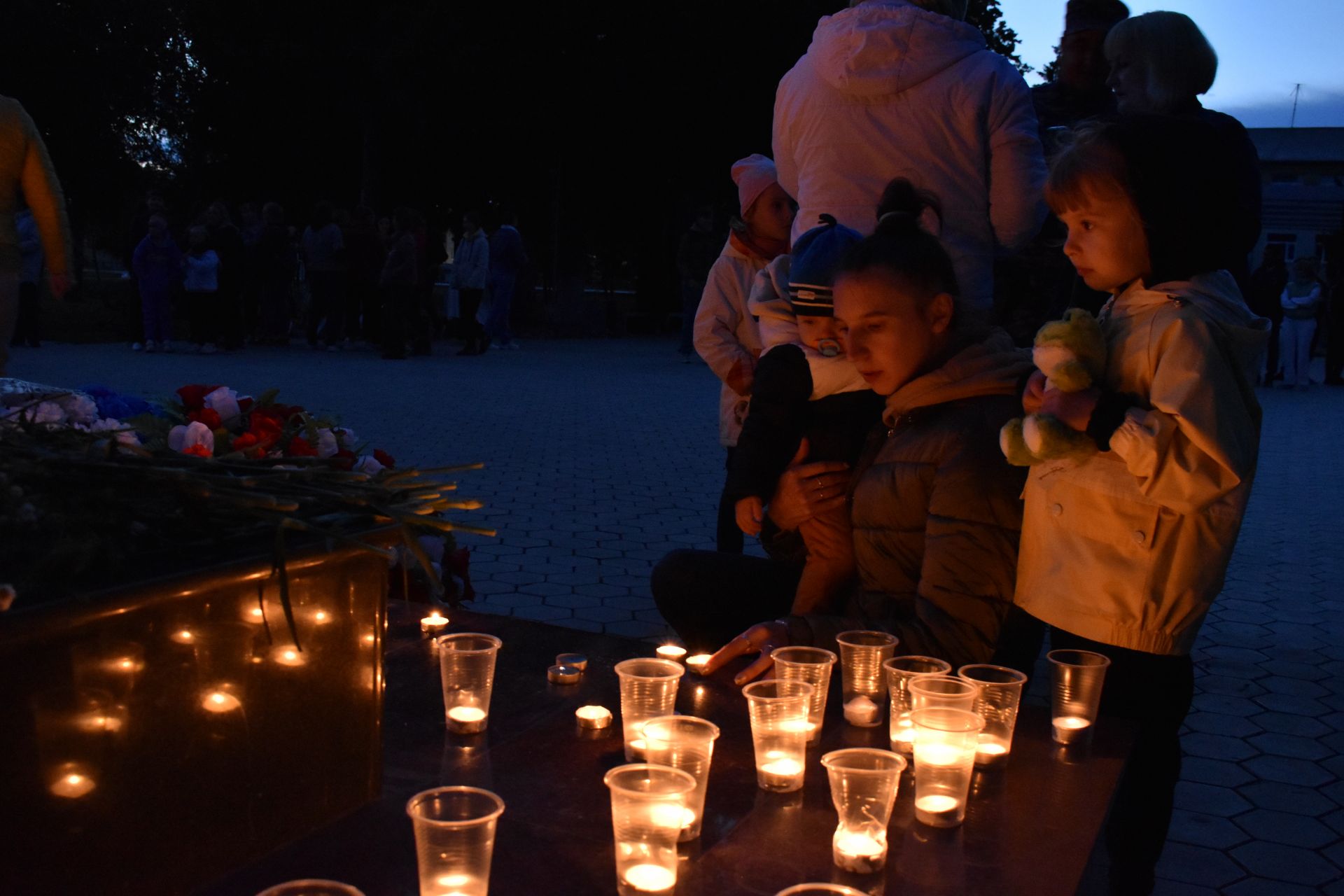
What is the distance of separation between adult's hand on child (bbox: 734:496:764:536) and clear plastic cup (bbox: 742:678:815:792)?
147 cm

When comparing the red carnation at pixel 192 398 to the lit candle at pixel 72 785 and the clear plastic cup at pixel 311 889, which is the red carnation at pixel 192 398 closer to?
the lit candle at pixel 72 785

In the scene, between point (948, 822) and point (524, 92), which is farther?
point (524, 92)

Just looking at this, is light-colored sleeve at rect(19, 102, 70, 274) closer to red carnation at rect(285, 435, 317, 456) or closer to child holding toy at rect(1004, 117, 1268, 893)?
red carnation at rect(285, 435, 317, 456)

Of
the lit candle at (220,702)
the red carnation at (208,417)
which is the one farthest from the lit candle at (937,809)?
the red carnation at (208,417)

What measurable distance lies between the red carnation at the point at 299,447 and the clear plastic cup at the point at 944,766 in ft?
6.71

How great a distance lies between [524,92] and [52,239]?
62.0 feet

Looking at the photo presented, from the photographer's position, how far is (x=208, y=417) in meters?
3.55

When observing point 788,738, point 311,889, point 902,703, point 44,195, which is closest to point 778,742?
point 788,738

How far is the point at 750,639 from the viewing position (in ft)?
8.38

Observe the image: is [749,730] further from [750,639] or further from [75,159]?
[75,159]

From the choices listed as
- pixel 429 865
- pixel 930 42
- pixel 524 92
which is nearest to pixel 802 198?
pixel 930 42

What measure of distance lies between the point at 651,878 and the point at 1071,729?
3.06ft

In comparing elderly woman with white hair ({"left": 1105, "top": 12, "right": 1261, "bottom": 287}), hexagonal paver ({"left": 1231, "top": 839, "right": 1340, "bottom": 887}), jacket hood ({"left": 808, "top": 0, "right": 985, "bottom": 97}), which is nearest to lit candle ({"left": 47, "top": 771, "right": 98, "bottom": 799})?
hexagonal paver ({"left": 1231, "top": 839, "right": 1340, "bottom": 887})

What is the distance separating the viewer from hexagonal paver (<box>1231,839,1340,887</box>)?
3.20m
